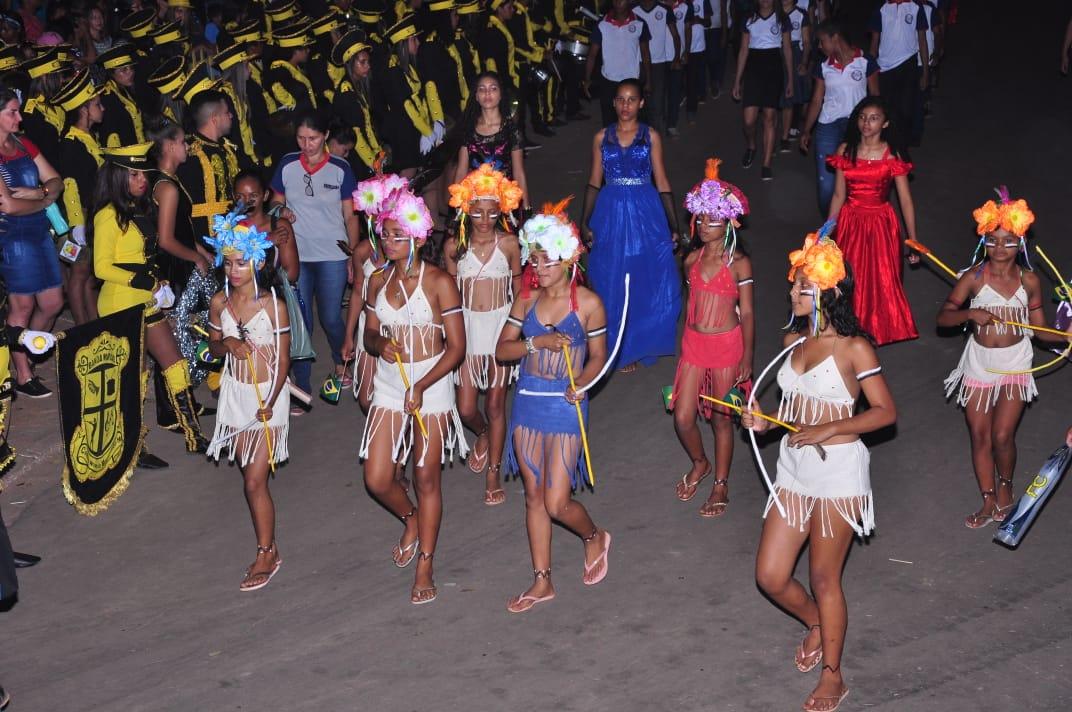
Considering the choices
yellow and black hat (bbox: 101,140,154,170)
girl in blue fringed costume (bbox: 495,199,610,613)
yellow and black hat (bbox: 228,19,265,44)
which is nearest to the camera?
girl in blue fringed costume (bbox: 495,199,610,613)

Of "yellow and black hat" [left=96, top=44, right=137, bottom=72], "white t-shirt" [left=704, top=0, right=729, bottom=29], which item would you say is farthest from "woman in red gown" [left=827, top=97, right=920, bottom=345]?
"white t-shirt" [left=704, top=0, right=729, bottom=29]

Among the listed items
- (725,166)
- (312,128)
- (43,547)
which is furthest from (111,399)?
(725,166)

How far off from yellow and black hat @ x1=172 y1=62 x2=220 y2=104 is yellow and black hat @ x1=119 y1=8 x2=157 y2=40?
281 centimetres

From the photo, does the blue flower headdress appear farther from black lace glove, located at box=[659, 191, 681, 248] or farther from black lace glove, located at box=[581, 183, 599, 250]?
black lace glove, located at box=[659, 191, 681, 248]

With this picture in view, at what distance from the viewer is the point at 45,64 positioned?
10.5 m

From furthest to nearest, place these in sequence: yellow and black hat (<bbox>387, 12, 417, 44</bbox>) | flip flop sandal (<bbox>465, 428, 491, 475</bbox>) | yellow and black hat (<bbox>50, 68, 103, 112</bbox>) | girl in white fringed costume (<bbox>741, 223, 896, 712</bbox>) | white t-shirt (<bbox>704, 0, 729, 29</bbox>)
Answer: white t-shirt (<bbox>704, 0, 729, 29</bbox>)
yellow and black hat (<bbox>387, 12, 417, 44</bbox>)
yellow and black hat (<bbox>50, 68, 103, 112</bbox>)
flip flop sandal (<bbox>465, 428, 491, 475</bbox>)
girl in white fringed costume (<bbox>741, 223, 896, 712</bbox>)

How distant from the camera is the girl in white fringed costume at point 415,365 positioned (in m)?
6.92

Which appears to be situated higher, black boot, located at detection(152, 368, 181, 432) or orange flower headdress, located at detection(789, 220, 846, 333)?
orange flower headdress, located at detection(789, 220, 846, 333)

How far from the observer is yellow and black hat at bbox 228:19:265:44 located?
12.3 meters

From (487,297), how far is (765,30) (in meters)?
7.37

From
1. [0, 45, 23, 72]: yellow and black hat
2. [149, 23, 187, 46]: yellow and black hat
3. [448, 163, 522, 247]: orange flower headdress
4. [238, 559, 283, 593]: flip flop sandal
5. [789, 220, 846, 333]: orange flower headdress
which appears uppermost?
[789, 220, 846, 333]: orange flower headdress

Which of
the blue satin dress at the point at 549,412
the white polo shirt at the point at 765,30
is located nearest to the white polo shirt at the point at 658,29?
the white polo shirt at the point at 765,30

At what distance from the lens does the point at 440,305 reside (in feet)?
23.0

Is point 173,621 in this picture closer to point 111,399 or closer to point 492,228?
point 111,399
